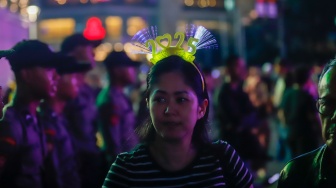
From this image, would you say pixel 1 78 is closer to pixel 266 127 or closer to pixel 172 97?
pixel 266 127

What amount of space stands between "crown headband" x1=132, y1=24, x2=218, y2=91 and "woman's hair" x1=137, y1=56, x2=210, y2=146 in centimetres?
5

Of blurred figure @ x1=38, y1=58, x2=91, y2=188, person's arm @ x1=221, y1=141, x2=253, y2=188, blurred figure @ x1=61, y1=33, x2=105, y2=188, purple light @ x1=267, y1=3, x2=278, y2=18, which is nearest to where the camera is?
person's arm @ x1=221, y1=141, x2=253, y2=188

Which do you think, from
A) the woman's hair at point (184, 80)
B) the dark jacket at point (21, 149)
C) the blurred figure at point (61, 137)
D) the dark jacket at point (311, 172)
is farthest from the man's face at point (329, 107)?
the blurred figure at point (61, 137)

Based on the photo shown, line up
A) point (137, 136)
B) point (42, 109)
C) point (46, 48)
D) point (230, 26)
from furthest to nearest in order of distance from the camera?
point (230, 26) < point (42, 109) < point (46, 48) < point (137, 136)

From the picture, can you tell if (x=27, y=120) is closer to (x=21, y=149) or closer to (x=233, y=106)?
(x=21, y=149)

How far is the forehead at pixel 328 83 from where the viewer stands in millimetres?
2867

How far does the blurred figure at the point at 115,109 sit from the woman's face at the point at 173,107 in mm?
3639

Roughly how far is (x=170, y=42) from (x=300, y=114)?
6813mm

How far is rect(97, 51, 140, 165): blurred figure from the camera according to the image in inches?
277

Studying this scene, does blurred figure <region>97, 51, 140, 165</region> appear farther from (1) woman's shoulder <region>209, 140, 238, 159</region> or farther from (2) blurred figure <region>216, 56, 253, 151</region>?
(1) woman's shoulder <region>209, 140, 238, 159</region>

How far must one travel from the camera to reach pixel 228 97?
9.46 m

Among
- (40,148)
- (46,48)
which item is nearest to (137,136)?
(40,148)

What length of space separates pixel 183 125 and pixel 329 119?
2.39 ft

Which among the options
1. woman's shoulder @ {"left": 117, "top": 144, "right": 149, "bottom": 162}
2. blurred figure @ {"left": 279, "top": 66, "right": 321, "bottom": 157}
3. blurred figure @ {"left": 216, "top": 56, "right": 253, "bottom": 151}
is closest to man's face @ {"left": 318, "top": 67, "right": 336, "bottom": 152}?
woman's shoulder @ {"left": 117, "top": 144, "right": 149, "bottom": 162}
